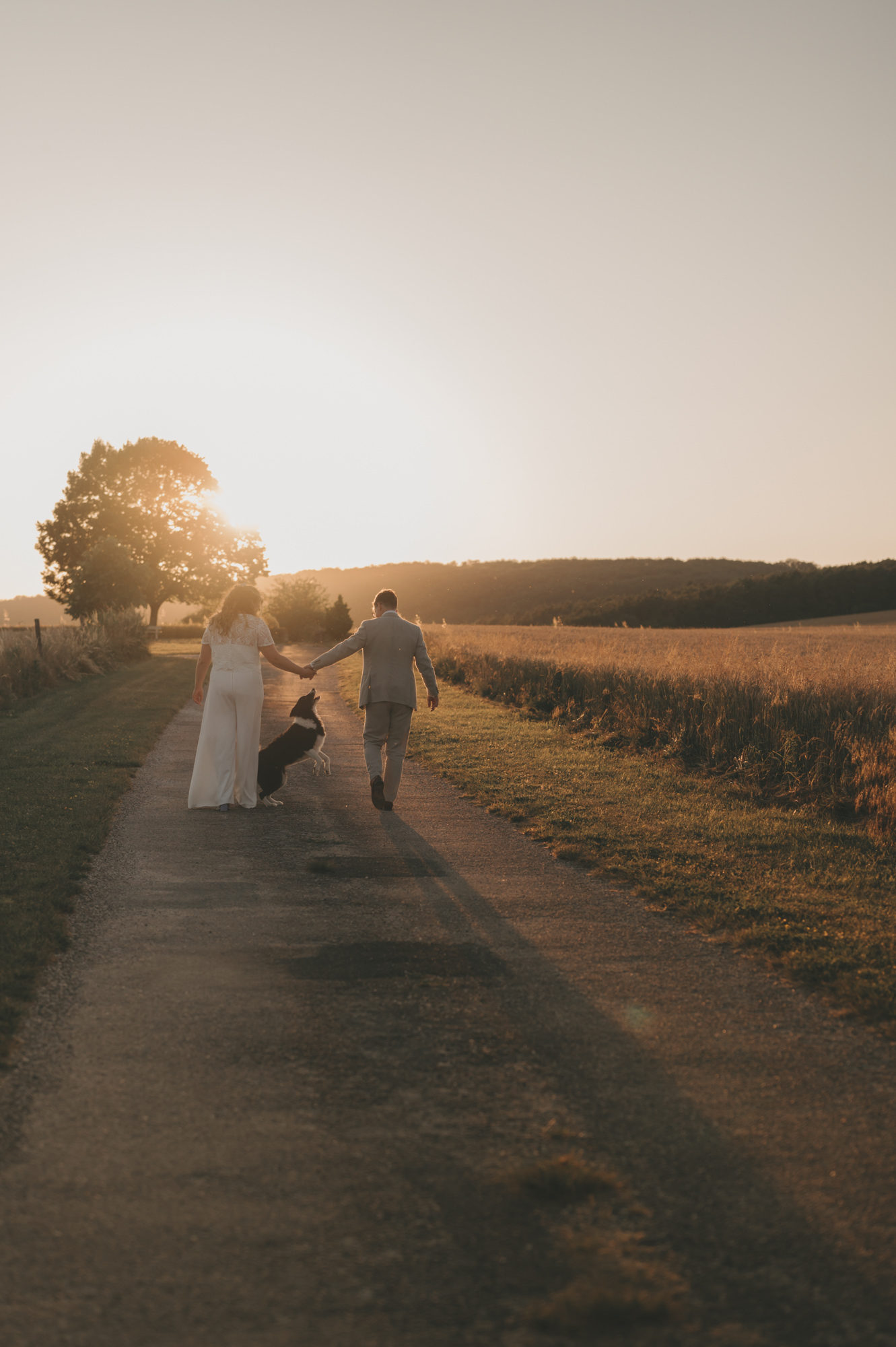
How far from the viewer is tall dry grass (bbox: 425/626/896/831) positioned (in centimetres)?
1020

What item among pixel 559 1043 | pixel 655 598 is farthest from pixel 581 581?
pixel 559 1043

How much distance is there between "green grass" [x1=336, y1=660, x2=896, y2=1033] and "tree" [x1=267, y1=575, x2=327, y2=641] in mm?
44546

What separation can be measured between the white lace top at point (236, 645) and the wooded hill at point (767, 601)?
6501 cm

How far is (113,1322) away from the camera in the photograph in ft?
7.84

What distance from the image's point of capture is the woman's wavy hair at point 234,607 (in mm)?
9695

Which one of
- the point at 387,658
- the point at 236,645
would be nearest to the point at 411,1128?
the point at 387,658

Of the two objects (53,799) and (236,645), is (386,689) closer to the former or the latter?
(236,645)

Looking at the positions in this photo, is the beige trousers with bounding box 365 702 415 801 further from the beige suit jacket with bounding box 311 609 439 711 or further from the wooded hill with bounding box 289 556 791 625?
the wooded hill with bounding box 289 556 791 625

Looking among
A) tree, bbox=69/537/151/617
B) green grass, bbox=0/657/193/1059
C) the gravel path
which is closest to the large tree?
tree, bbox=69/537/151/617

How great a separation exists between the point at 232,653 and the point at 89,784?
8.59ft

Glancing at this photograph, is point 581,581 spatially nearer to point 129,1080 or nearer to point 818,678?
point 818,678

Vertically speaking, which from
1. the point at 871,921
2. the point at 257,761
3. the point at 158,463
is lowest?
the point at 871,921

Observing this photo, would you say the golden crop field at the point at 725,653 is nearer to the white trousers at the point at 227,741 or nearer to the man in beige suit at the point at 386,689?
the man in beige suit at the point at 386,689

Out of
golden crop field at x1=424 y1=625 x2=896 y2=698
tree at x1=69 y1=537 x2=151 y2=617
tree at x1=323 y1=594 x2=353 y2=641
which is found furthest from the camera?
tree at x1=323 y1=594 x2=353 y2=641
